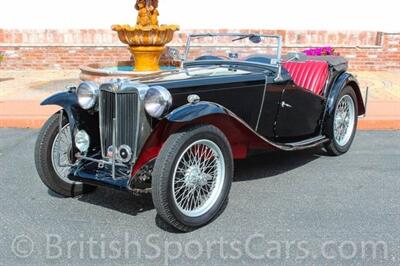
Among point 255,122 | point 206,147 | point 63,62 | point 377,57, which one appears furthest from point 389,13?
point 206,147

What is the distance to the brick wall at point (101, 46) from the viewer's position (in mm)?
12547

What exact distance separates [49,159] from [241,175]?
6.04 feet

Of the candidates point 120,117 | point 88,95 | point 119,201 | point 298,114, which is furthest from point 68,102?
point 298,114

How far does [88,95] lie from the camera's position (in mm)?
4051

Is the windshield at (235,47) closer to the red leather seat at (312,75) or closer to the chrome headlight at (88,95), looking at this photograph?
the red leather seat at (312,75)

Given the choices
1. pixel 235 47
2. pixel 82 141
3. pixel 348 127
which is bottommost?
pixel 348 127

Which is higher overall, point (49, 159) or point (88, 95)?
point (88, 95)

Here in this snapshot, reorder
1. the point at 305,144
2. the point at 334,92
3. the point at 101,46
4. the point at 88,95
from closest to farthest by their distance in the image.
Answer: the point at 88,95 < the point at 305,144 < the point at 334,92 < the point at 101,46

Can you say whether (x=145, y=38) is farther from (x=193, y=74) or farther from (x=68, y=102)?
(x=68, y=102)

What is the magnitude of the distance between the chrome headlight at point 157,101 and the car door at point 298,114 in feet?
4.86

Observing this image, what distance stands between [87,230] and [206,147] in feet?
3.44

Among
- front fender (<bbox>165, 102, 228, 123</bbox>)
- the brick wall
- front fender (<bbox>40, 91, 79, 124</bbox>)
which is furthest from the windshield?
the brick wall

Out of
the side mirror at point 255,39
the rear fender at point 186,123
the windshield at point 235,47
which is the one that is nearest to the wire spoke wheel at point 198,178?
the rear fender at point 186,123

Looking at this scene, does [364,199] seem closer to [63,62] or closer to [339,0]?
[63,62]
